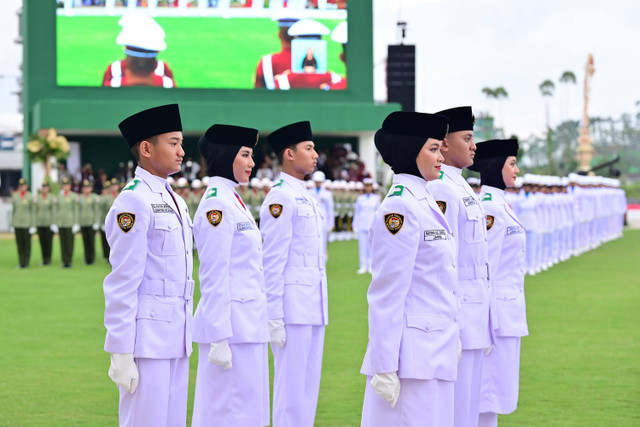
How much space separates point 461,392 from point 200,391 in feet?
4.70

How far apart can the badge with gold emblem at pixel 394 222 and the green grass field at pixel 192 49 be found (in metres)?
35.0

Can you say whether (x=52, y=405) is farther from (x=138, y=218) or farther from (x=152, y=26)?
(x=152, y=26)

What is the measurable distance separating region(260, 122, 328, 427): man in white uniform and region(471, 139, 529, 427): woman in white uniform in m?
1.11

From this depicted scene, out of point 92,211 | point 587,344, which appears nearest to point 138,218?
point 587,344

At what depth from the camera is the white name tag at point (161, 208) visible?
479cm

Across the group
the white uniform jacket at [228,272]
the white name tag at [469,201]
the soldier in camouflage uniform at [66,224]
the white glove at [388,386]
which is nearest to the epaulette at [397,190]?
the white glove at [388,386]

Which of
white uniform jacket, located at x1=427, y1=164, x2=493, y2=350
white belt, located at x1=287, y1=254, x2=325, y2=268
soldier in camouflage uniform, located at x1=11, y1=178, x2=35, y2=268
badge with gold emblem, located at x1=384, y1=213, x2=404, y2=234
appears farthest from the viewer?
soldier in camouflage uniform, located at x1=11, y1=178, x2=35, y2=268

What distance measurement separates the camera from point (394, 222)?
4.45 meters

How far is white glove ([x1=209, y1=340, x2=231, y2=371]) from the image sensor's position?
534cm

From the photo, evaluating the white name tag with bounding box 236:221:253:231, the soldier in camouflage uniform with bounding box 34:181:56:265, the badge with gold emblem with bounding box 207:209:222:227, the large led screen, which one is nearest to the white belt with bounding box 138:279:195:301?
the badge with gold emblem with bounding box 207:209:222:227

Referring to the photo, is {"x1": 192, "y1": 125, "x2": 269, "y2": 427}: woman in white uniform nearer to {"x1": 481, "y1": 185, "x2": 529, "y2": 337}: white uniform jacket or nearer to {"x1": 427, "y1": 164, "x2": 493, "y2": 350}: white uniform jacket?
{"x1": 427, "y1": 164, "x2": 493, "y2": 350}: white uniform jacket

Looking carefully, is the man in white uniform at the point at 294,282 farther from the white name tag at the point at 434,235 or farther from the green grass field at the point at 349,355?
the white name tag at the point at 434,235

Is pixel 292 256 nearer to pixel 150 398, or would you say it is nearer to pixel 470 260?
pixel 470 260

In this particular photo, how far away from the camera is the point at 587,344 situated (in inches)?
427
